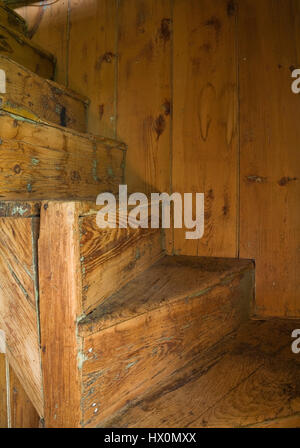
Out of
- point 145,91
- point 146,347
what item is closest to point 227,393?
point 146,347

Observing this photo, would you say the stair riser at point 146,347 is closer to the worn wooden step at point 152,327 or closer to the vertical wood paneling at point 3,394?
the worn wooden step at point 152,327

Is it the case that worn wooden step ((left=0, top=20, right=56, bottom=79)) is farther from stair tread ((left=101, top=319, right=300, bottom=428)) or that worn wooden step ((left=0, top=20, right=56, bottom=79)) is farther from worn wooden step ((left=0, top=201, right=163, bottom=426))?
stair tread ((left=101, top=319, right=300, bottom=428))

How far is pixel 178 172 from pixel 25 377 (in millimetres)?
812

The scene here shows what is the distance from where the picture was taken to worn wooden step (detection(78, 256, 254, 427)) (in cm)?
58

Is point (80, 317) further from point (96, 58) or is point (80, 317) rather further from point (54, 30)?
point (54, 30)

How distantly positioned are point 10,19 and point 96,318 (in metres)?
1.09

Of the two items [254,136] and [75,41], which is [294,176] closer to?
[254,136]

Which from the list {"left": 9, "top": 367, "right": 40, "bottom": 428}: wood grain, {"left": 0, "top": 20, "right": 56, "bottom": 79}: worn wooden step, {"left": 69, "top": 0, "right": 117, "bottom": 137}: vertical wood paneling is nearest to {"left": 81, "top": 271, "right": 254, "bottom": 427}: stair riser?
{"left": 9, "top": 367, "right": 40, "bottom": 428}: wood grain

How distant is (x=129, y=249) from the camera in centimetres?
81

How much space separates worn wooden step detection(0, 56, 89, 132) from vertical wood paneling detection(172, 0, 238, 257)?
370mm

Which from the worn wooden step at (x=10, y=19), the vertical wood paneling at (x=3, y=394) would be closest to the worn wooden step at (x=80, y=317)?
the vertical wood paneling at (x=3, y=394)

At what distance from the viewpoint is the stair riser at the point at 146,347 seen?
577mm
